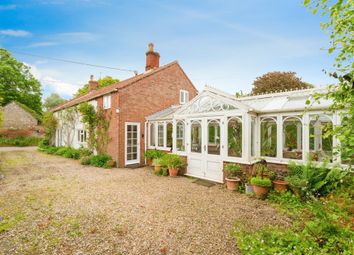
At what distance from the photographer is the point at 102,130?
41.8 feet

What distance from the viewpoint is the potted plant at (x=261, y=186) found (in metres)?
6.19

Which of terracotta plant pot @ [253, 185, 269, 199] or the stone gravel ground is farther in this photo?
terracotta plant pot @ [253, 185, 269, 199]

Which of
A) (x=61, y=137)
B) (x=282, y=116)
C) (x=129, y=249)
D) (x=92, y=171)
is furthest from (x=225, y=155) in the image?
(x=61, y=137)

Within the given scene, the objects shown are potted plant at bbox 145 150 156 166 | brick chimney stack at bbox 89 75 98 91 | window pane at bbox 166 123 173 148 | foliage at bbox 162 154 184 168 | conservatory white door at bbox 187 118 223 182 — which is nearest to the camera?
conservatory white door at bbox 187 118 223 182

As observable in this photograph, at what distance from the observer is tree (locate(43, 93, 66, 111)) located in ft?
170

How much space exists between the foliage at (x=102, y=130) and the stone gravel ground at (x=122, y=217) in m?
4.44

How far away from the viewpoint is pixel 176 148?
992 cm

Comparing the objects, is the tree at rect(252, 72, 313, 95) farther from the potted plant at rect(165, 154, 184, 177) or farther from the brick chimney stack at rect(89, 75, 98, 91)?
the brick chimney stack at rect(89, 75, 98, 91)

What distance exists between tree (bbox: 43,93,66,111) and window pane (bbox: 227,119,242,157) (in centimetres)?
5678

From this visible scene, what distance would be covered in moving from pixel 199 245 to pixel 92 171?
8.55m

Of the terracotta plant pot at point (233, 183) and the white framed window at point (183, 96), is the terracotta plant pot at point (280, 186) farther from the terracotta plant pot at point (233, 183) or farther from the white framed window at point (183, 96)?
the white framed window at point (183, 96)

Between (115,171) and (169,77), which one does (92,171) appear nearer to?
(115,171)

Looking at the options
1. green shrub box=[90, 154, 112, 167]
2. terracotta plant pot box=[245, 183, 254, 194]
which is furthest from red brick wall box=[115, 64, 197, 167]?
terracotta plant pot box=[245, 183, 254, 194]

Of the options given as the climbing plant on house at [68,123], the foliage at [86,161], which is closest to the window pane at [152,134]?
the foliage at [86,161]
